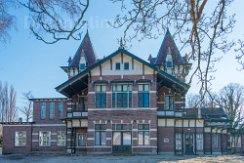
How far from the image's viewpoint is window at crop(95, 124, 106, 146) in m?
28.9

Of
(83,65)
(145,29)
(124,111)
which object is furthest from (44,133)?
(145,29)

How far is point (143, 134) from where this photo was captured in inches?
1126

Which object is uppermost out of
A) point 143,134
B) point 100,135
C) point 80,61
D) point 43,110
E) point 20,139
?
point 80,61

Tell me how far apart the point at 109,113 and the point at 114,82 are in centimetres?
236

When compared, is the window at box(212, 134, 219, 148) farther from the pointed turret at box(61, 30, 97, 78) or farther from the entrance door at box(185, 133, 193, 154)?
the pointed turret at box(61, 30, 97, 78)

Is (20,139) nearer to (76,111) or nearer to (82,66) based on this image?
(76,111)

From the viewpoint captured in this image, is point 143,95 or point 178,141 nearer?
point 143,95

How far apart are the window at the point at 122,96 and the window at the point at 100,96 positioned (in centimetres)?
76

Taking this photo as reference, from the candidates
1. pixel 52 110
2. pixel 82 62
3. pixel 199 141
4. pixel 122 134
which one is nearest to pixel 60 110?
pixel 52 110

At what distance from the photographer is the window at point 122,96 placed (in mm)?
28938

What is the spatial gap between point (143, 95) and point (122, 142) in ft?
12.6

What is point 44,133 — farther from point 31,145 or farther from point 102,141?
point 102,141

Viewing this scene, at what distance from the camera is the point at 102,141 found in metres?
28.9

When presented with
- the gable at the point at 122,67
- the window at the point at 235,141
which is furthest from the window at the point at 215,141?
the window at the point at 235,141
